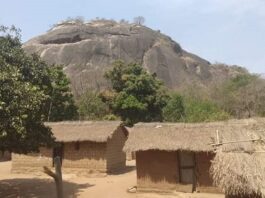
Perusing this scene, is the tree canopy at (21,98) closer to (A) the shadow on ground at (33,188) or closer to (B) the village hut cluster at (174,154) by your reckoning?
(A) the shadow on ground at (33,188)

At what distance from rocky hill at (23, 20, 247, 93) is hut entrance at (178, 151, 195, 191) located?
3151 cm

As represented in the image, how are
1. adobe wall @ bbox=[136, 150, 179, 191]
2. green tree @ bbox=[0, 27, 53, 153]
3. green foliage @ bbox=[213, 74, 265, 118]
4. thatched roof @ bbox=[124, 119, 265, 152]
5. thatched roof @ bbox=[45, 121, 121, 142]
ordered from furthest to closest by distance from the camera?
green foliage @ bbox=[213, 74, 265, 118], thatched roof @ bbox=[45, 121, 121, 142], adobe wall @ bbox=[136, 150, 179, 191], thatched roof @ bbox=[124, 119, 265, 152], green tree @ bbox=[0, 27, 53, 153]

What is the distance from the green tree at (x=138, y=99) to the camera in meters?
35.6

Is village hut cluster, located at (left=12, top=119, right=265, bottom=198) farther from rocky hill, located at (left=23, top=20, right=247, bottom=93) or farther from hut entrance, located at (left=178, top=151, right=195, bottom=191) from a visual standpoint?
rocky hill, located at (left=23, top=20, right=247, bottom=93)

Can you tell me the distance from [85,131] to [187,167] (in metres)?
8.53

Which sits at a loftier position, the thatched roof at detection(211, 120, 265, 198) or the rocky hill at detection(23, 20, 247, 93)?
the rocky hill at detection(23, 20, 247, 93)

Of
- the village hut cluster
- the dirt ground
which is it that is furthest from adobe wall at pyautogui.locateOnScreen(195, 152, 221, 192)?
the dirt ground

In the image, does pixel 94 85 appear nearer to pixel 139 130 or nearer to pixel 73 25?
pixel 73 25

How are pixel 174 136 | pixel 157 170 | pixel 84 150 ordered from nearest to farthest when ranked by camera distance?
1. pixel 174 136
2. pixel 157 170
3. pixel 84 150

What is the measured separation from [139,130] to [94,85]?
93.0ft

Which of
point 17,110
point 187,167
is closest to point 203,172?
point 187,167

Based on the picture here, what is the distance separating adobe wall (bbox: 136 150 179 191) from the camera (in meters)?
19.2

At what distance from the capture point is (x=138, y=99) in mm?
35969

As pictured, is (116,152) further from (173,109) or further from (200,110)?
(200,110)
